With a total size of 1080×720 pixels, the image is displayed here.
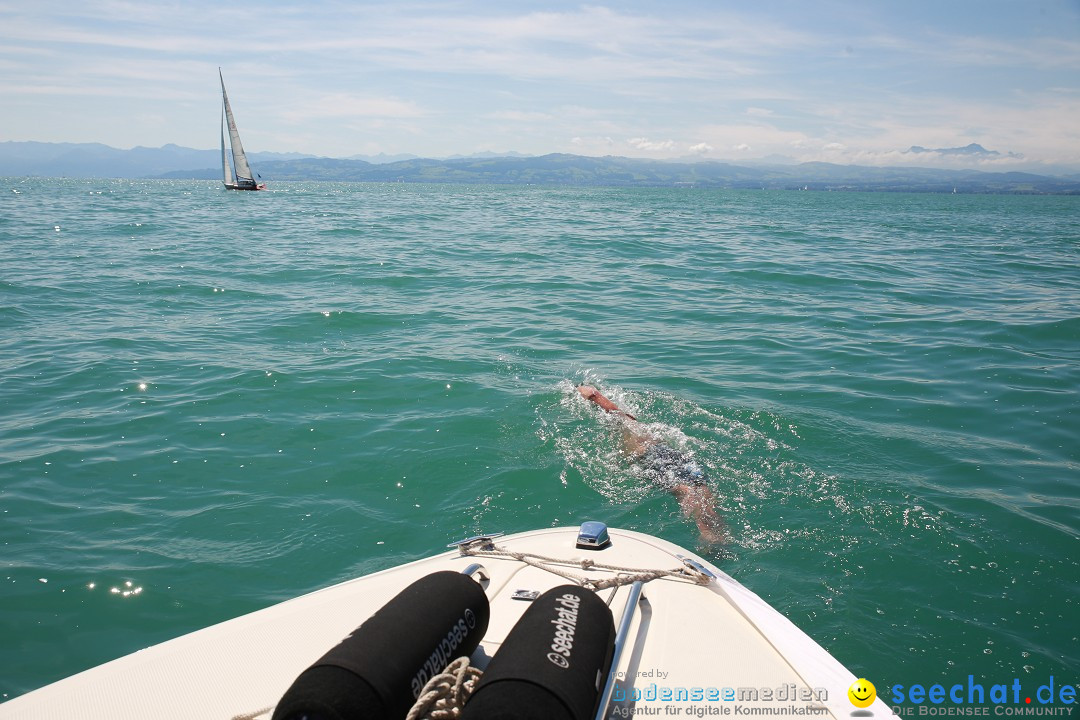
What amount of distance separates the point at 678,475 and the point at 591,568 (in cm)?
317

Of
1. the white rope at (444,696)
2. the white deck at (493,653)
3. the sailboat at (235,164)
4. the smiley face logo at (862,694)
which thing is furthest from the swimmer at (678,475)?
the sailboat at (235,164)

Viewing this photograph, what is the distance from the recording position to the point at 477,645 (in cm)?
273

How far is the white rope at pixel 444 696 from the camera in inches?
83.1

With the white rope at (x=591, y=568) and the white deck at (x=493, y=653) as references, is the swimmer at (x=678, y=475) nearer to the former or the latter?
the white rope at (x=591, y=568)

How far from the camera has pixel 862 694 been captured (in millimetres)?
2703

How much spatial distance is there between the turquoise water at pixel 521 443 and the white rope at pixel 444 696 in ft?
11.0

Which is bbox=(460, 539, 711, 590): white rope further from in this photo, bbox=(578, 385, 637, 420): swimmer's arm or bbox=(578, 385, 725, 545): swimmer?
bbox=(578, 385, 637, 420): swimmer's arm

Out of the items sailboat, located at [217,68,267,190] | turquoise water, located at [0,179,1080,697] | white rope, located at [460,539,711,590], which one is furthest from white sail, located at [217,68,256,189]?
white rope, located at [460,539,711,590]

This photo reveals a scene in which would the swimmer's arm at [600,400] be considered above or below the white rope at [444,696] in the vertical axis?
below

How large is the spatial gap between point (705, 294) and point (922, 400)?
7.53m

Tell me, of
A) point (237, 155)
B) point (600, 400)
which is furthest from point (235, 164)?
point (600, 400)

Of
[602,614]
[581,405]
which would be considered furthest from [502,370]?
[602,614]

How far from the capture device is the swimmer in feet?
19.5

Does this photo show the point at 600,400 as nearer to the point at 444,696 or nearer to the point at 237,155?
the point at 444,696
